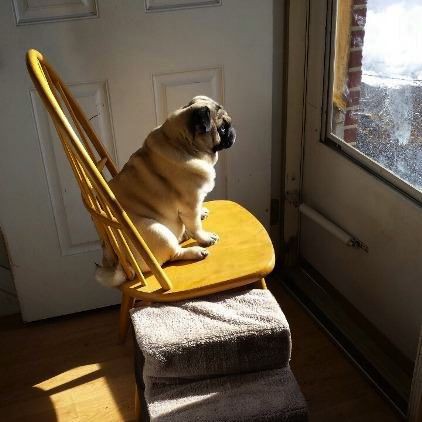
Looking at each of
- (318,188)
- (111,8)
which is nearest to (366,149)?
Result: (318,188)

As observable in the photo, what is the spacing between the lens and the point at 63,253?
1.88m

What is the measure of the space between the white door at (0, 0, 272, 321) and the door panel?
0.16m

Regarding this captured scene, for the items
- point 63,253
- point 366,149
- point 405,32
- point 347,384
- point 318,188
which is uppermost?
point 405,32

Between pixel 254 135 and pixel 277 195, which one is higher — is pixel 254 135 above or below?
above

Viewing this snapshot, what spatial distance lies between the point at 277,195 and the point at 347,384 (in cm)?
69

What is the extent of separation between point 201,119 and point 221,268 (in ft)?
1.12

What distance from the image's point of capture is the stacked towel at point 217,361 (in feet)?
4.03

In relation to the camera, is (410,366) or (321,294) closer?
(410,366)

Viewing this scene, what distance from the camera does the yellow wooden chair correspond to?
1174mm

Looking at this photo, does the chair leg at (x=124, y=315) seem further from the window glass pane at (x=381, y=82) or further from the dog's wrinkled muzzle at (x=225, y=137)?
the window glass pane at (x=381, y=82)

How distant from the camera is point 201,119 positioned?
4.14ft

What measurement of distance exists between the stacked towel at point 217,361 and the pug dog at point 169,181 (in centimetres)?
14

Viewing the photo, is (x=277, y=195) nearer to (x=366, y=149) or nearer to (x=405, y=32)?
(x=366, y=149)

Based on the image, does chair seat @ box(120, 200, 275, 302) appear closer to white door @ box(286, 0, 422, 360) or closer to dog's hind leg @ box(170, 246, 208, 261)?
dog's hind leg @ box(170, 246, 208, 261)
